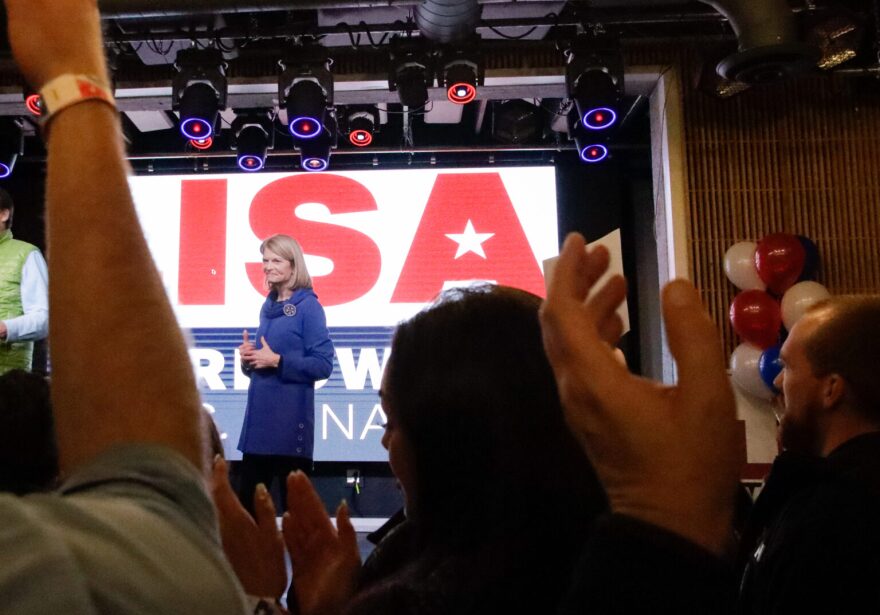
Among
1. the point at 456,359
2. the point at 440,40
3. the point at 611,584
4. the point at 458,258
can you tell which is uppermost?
the point at 440,40

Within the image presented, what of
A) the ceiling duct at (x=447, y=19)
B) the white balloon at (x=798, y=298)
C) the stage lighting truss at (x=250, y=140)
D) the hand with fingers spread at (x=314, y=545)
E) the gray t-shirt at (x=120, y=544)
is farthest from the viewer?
the stage lighting truss at (x=250, y=140)

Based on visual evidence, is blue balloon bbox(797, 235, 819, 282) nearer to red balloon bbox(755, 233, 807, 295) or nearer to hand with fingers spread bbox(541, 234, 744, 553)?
red balloon bbox(755, 233, 807, 295)

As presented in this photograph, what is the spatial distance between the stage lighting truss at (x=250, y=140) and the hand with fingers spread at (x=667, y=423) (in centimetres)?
478

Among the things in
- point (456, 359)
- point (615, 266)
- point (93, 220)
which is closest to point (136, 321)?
point (93, 220)

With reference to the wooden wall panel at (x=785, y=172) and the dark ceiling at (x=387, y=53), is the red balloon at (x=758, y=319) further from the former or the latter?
the dark ceiling at (x=387, y=53)

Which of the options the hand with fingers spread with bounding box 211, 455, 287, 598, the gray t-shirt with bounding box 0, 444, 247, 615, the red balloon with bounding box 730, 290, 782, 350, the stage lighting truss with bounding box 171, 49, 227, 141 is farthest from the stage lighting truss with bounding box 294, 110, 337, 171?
the gray t-shirt with bounding box 0, 444, 247, 615

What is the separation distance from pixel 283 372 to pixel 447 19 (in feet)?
6.20

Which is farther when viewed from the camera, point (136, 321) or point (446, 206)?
point (446, 206)

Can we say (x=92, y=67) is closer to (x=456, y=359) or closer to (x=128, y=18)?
(x=456, y=359)

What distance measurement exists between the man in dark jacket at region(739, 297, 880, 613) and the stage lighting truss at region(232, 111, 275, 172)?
11.9 feet

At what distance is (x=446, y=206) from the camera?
215 inches

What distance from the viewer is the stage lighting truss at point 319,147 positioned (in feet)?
15.4

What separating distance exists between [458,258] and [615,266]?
3.90m

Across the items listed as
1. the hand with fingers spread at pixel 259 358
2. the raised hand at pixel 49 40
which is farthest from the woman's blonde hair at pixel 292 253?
the raised hand at pixel 49 40
